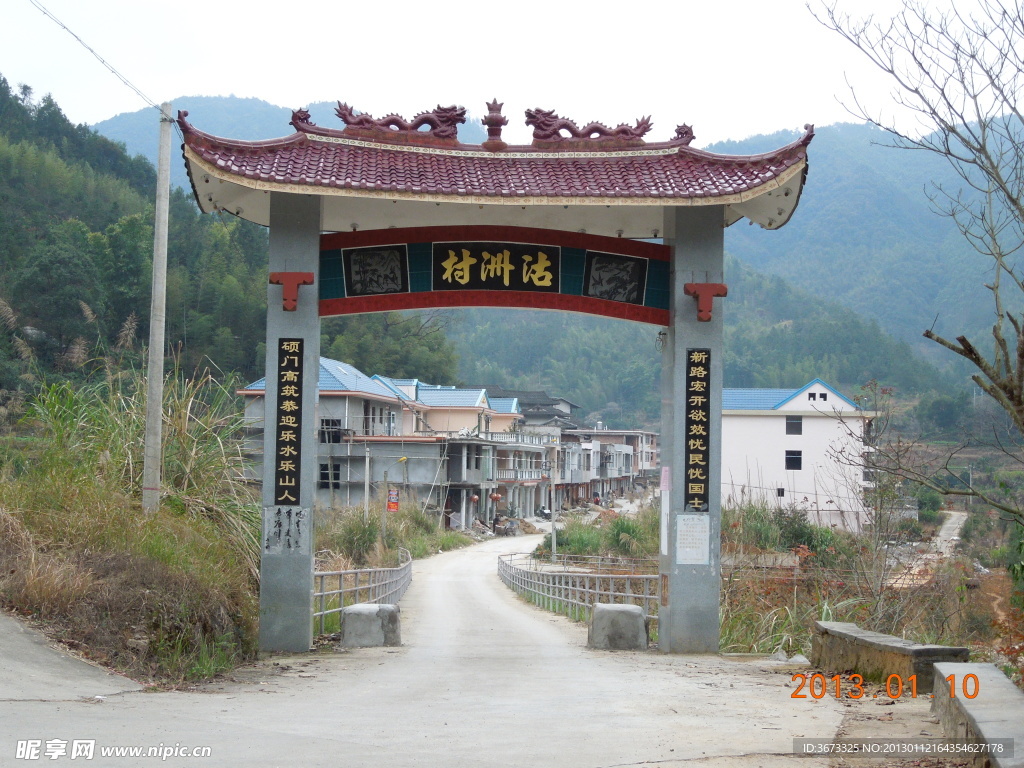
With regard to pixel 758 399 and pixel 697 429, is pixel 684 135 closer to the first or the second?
pixel 697 429

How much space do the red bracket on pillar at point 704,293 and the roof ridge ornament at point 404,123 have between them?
122 inches

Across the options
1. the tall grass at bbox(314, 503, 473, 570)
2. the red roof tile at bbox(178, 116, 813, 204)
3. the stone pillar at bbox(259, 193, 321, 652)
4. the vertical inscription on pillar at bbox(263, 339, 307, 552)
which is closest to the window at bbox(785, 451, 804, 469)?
the tall grass at bbox(314, 503, 473, 570)

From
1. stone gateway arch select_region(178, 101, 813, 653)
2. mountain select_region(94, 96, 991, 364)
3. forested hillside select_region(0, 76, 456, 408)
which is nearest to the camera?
stone gateway arch select_region(178, 101, 813, 653)

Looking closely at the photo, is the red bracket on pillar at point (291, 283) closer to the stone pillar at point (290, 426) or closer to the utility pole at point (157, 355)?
the stone pillar at point (290, 426)

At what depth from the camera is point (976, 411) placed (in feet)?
139

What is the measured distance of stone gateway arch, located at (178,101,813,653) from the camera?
32.1 ft

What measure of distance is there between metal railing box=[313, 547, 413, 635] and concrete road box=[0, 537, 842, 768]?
1806 mm

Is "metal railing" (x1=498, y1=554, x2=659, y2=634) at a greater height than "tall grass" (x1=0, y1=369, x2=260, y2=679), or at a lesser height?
lesser

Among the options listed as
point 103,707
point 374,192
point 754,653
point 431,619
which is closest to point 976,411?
point 431,619

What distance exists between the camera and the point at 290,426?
9.90m

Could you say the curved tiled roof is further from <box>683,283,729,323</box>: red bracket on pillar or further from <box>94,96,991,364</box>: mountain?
<box>94,96,991,364</box>: mountain

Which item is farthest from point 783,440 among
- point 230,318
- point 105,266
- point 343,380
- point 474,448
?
point 105,266

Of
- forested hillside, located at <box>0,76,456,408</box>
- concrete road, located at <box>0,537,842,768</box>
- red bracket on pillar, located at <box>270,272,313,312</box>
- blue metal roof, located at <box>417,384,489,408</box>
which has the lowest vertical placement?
concrete road, located at <box>0,537,842,768</box>

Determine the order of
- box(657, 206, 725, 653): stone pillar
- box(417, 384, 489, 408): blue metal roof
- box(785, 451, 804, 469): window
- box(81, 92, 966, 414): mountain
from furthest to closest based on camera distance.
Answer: box(81, 92, 966, 414): mountain
box(417, 384, 489, 408): blue metal roof
box(785, 451, 804, 469): window
box(657, 206, 725, 653): stone pillar
